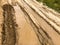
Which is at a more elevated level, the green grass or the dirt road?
the dirt road

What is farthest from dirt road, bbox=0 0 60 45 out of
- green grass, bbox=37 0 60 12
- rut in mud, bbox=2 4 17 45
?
green grass, bbox=37 0 60 12

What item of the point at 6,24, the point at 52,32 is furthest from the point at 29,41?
the point at 6,24

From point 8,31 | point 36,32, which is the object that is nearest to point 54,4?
point 36,32

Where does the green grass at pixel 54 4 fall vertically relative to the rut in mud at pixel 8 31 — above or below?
below

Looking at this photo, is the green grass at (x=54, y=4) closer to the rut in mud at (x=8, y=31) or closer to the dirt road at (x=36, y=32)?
the dirt road at (x=36, y=32)

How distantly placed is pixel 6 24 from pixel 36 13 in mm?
863

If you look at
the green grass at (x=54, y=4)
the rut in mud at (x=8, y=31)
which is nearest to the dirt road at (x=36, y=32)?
the rut in mud at (x=8, y=31)

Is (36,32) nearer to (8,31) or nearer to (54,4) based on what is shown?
(8,31)

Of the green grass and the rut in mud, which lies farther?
the green grass

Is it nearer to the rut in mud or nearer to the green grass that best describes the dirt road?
the rut in mud

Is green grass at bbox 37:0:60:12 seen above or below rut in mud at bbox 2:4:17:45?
below

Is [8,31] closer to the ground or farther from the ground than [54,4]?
farther from the ground

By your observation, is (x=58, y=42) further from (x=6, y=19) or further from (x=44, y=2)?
(x=44, y=2)

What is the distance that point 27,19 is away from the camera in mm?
2848
